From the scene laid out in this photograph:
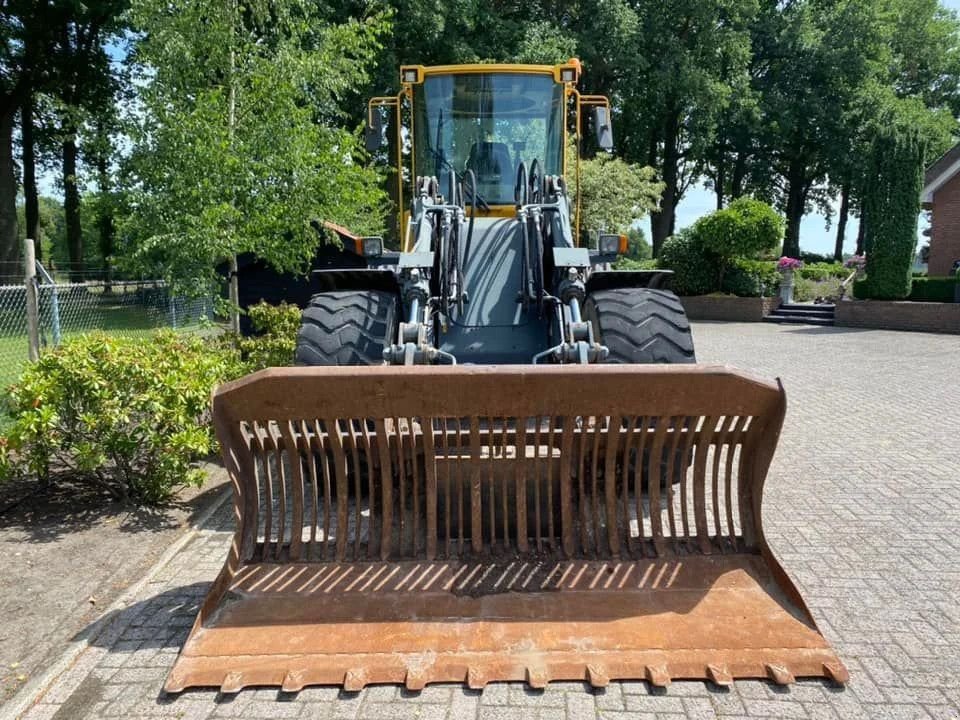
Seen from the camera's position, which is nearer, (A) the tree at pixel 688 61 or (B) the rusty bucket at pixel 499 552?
(B) the rusty bucket at pixel 499 552

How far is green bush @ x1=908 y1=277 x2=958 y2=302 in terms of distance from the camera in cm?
1772

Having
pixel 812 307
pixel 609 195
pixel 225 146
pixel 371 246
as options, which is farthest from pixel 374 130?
pixel 812 307

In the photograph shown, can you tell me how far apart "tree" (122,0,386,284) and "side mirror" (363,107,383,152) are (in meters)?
1.92

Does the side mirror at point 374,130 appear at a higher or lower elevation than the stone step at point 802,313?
higher

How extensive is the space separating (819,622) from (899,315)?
1725 centimetres

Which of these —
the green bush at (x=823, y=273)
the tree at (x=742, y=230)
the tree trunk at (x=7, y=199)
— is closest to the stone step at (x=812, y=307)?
the tree at (x=742, y=230)

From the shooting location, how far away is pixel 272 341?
24.7ft

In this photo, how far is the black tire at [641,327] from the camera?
14.4ft

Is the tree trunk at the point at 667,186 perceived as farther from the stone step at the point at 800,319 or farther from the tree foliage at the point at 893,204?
the tree foliage at the point at 893,204

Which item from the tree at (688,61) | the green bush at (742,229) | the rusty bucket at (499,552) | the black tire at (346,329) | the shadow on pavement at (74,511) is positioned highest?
the tree at (688,61)

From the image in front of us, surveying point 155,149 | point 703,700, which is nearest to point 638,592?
point 703,700

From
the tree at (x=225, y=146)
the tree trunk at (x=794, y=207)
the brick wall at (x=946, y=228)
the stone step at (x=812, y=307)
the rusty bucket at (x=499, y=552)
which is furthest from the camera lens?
the tree trunk at (x=794, y=207)

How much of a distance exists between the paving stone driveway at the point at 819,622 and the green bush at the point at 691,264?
1468 centimetres

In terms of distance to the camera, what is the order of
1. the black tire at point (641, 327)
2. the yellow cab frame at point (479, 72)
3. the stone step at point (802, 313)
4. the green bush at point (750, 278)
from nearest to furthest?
the black tire at point (641, 327) → the yellow cab frame at point (479, 72) → the stone step at point (802, 313) → the green bush at point (750, 278)
